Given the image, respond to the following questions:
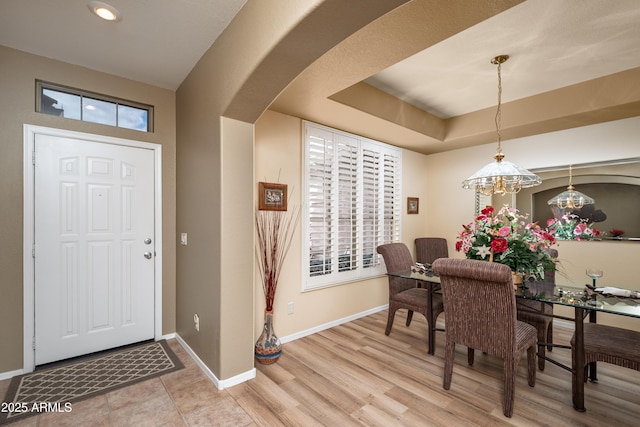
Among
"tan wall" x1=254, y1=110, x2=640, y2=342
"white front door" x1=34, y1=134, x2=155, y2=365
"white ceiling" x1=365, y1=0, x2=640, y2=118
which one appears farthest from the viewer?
"tan wall" x1=254, y1=110, x2=640, y2=342

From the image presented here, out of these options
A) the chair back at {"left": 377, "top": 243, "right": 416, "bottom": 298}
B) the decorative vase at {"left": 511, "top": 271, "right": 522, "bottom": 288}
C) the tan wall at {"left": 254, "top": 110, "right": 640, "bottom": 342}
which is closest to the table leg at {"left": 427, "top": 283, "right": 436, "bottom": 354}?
the chair back at {"left": 377, "top": 243, "right": 416, "bottom": 298}

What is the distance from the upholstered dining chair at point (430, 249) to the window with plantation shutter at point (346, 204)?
487 millimetres

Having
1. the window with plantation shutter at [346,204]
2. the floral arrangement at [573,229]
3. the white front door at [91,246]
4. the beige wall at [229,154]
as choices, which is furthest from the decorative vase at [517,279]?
the white front door at [91,246]

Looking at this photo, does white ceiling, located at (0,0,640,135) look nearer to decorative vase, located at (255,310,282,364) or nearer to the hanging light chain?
the hanging light chain

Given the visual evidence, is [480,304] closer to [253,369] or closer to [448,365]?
[448,365]

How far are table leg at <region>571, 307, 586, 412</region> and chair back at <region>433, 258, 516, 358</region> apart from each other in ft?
1.60

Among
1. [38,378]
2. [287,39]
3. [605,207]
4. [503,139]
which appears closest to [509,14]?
[287,39]

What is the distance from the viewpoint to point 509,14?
6.41 feet

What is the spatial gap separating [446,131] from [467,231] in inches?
76.9

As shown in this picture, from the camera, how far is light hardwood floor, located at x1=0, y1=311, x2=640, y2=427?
6.15 ft

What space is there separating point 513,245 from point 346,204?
71.8 inches

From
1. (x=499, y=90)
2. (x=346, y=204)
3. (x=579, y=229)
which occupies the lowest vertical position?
(x=579, y=229)

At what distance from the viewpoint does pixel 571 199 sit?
3520mm

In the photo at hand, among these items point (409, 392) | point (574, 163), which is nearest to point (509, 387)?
point (409, 392)
